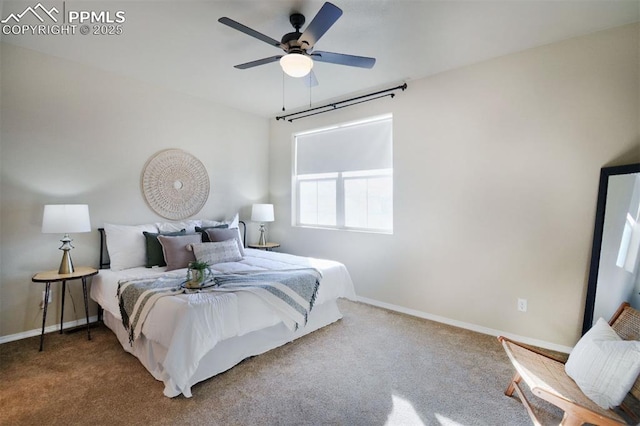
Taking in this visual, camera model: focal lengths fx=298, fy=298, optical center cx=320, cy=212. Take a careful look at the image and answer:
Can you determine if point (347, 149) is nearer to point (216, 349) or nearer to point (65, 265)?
point (216, 349)

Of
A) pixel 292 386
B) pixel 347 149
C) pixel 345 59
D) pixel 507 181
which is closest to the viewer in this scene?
pixel 292 386

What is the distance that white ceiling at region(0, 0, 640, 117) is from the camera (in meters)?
2.26

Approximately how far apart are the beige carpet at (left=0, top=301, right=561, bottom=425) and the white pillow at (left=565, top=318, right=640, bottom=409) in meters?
0.37

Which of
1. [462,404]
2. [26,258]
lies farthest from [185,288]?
[462,404]

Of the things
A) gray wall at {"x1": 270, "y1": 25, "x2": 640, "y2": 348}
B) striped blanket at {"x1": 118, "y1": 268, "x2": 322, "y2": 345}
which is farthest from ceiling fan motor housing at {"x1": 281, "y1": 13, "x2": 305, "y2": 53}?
striped blanket at {"x1": 118, "y1": 268, "x2": 322, "y2": 345}

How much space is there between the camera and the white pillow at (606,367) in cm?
153

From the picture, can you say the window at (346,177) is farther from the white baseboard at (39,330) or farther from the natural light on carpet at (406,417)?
the white baseboard at (39,330)

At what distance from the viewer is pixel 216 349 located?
2277mm

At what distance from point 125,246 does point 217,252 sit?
3.19 ft

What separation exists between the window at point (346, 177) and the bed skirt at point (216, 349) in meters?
1.59

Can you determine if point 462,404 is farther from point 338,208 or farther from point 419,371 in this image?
point 338,208

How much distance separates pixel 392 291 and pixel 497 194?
65.1 inches

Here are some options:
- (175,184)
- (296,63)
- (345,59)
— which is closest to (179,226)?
(175,184)

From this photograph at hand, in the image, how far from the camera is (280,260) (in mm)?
3459
